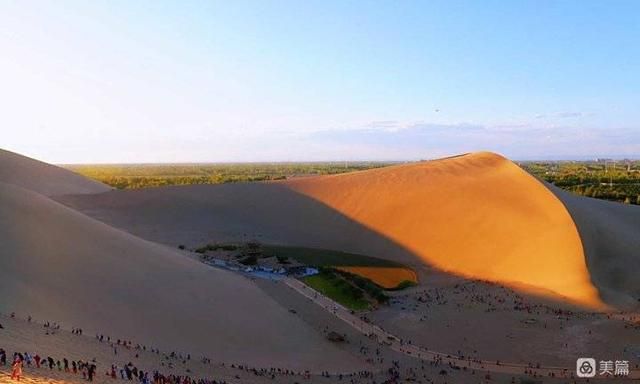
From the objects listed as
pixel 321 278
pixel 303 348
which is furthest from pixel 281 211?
pixel 303 348

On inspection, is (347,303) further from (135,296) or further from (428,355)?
(135,296)

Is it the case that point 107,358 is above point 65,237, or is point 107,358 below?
below

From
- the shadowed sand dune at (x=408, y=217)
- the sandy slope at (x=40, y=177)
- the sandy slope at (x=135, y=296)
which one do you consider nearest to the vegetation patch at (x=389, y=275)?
the shadowed sand dune at (x=408, y=217)

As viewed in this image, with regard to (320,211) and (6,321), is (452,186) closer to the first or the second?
(320,211)

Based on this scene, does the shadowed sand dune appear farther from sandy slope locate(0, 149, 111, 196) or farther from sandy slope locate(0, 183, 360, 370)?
sandy slope locate(0, 183, 360, 370)

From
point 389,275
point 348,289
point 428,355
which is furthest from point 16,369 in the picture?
point 389,275

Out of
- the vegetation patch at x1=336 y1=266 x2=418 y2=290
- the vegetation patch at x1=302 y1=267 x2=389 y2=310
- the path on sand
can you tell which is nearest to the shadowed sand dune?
the vegetation patch at x1=336 y1=266 x2=418 y2=290
